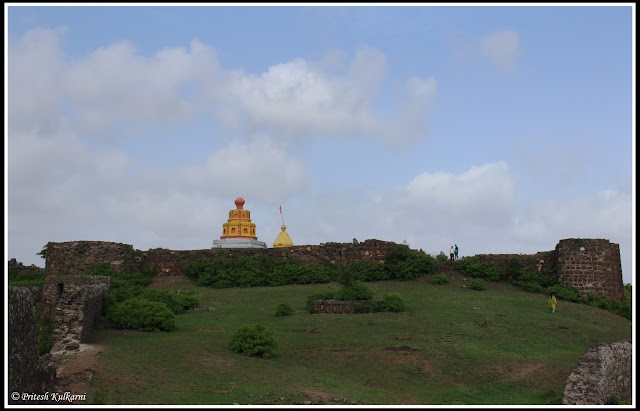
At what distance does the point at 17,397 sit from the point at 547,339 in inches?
550

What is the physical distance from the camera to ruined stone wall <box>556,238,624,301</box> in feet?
86.9

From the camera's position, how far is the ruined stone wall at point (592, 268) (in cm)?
2650

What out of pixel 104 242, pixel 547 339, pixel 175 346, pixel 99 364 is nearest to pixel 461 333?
pixel 547 339

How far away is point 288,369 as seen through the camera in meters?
13.8

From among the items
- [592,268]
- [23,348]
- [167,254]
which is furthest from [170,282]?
[23,348]

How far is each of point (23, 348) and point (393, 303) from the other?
542 inches

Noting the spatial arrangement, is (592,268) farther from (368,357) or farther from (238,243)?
(238,243)

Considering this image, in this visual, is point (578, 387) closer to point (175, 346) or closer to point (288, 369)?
point (288, 369)

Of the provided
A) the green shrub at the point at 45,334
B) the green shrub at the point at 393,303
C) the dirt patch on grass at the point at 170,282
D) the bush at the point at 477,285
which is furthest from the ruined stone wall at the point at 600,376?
the dirt patch on grass at the point at 170,282

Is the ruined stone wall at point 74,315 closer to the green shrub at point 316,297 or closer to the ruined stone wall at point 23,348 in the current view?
the ruined stone wall at point 23,348

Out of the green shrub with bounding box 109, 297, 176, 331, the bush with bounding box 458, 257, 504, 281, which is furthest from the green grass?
the bush with bounding box 458, 257, 504, 281

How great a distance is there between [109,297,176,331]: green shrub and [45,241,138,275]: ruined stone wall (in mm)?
12612

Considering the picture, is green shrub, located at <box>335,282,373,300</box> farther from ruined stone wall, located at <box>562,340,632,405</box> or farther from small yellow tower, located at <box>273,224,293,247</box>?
small yellow tower, located at <box>273,224,293,247</box>

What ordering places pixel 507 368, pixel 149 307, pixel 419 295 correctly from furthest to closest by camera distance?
pixel 419 295, pixel 149 307, pixel 507 368
